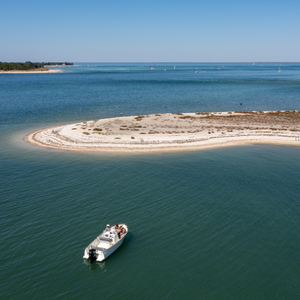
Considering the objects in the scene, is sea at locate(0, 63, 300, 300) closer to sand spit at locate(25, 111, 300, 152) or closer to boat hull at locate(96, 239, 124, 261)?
boat hull at locate(96, 239, 124, 261)

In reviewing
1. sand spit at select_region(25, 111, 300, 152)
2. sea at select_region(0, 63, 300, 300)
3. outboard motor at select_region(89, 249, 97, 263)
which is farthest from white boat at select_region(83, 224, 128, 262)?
sand spit at select_region(25, 111, 300, 152)

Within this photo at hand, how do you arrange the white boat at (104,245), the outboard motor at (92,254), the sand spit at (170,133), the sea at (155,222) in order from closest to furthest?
1. the sea at (155,222)
2. the outboard motor at (92,254)
3. the white boat at (104,245)
4. the sand spit at (170,133)

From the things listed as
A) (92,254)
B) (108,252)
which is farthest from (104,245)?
(92,254)

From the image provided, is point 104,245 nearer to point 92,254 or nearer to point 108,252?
point 108,252

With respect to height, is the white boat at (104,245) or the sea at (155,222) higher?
the white boat at (104,245)

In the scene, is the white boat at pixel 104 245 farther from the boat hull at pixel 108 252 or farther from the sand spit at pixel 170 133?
the sand spit at pixel 170 133

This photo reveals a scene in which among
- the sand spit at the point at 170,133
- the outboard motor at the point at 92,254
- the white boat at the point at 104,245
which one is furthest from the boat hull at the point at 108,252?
the sand spit at the point at 170,133

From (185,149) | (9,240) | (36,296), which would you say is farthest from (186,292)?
(185,149)
